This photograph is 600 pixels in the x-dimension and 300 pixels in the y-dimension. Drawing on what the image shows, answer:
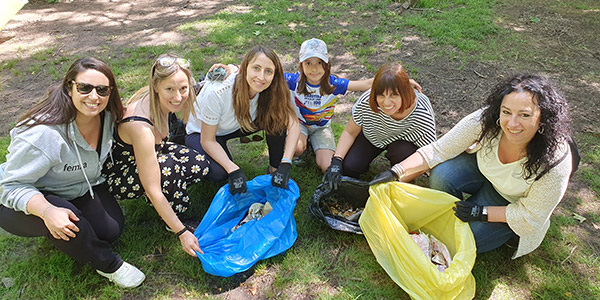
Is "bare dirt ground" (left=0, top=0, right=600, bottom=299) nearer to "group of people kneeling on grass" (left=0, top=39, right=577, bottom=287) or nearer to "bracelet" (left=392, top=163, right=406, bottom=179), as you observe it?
"group of people kneeling on grass" (left=0, top=39, right=577, bottom=287)

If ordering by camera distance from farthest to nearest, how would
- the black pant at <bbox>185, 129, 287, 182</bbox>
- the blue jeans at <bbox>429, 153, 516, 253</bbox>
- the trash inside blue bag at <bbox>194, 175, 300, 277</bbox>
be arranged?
the black pant at <bbox>185, 129, 287, 182</bbox> → the blue jeans at <bbox>429, 153, 516, 253</bbox> → the trash inside blue bag at <bbox>194, 175, 300, 277</bbox>

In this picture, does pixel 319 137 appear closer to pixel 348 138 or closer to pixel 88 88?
pixel 348 138

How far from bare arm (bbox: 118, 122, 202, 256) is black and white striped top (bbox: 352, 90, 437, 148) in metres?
1.35

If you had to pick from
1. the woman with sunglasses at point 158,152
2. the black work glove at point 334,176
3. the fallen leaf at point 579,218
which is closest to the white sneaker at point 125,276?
the woman with sunglasses at point 158,152

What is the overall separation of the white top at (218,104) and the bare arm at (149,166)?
18.5 inches

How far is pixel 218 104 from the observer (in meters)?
2.46

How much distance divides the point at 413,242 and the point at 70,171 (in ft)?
6.03

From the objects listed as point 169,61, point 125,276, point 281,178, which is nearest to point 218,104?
point 169,61

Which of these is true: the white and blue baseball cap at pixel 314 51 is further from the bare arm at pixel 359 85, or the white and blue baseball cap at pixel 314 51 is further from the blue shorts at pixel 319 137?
the blue shorts at pixel 319 137

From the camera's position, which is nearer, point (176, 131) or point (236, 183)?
point (236, 183)

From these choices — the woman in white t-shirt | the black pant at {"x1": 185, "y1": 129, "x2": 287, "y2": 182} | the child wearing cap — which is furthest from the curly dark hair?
the black pant at {"x1": 185, "y1": 129, "x2": 287, "y2": 182}

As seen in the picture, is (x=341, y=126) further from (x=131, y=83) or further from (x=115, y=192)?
(x=131, y=83)

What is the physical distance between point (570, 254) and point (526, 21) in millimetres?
4424

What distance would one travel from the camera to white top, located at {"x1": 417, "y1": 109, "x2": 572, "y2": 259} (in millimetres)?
1813
